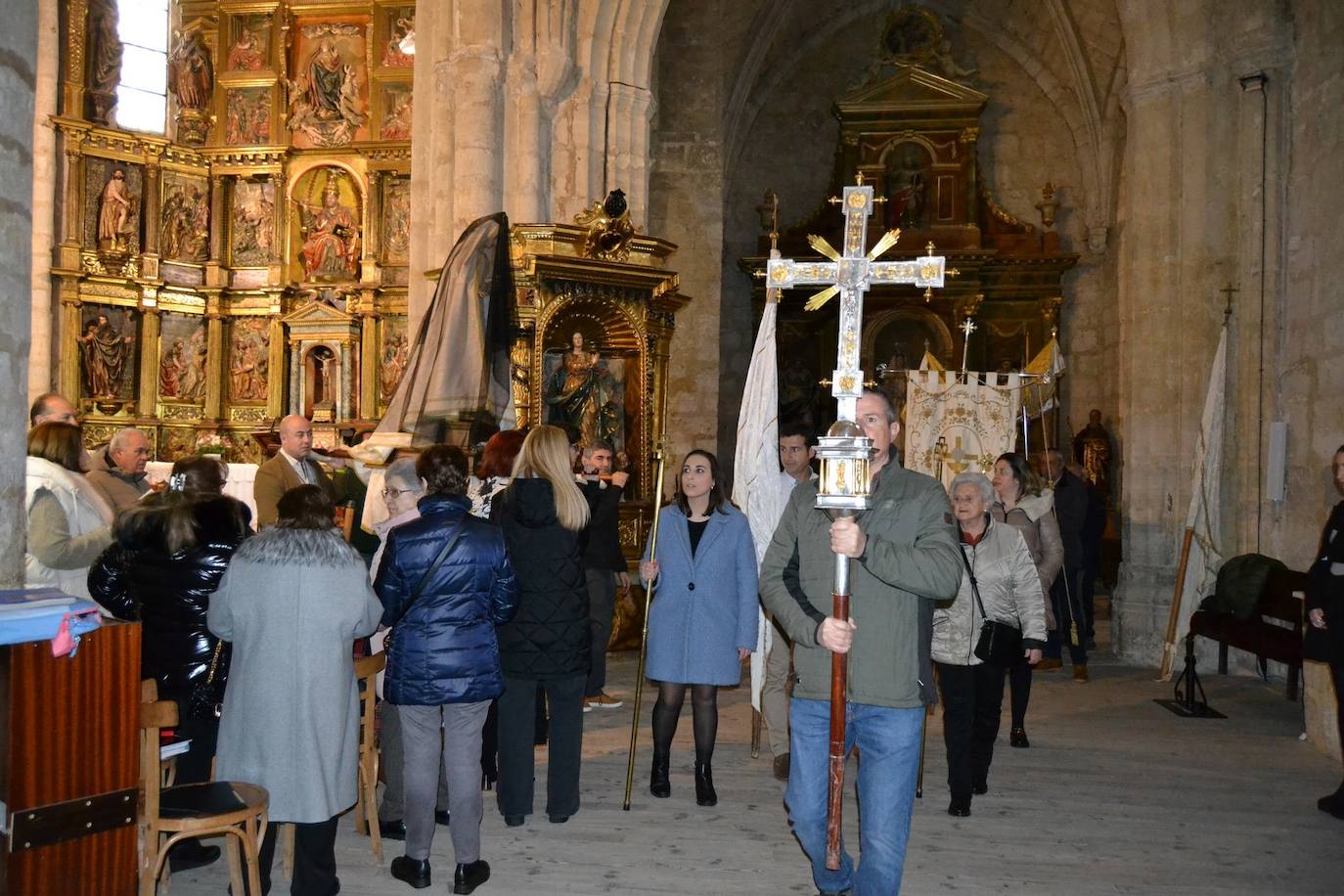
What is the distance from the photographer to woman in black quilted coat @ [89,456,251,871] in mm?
3996

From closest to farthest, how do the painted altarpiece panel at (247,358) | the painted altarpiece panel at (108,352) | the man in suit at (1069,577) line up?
the man in suit at (1069,577) < the painted altarpiece panel at (108,352) < the painted altarpiece panel at (247,358)

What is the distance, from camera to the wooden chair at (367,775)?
4352 millimetres

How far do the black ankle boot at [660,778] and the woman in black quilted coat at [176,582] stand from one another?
2.12 m

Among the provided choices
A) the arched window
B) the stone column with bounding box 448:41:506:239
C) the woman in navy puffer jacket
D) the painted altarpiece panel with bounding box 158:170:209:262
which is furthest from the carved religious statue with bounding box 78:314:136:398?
the woman in navy puffer jacket

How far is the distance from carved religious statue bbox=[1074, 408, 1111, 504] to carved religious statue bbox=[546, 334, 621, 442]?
A: 400 inches

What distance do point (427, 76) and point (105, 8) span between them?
8.08 meters

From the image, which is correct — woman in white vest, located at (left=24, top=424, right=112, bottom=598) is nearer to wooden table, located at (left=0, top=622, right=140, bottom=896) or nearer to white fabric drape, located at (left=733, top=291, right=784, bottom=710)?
wooden table, located at (left=0, top=622, right=140, bottom=896)

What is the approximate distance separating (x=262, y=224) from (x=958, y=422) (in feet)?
35.5

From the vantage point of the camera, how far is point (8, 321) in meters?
2.94

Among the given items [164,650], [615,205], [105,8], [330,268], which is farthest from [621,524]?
[105,8]

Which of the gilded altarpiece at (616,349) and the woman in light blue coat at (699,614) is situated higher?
the gilded altarpiece at (616,349)

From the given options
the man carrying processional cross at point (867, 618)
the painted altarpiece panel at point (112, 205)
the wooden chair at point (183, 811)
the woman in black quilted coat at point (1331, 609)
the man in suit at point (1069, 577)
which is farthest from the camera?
the painted altarpiece panel at point (112, 205)

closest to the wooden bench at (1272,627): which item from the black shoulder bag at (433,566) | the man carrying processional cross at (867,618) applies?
the man carrying processional cross at (867,618)

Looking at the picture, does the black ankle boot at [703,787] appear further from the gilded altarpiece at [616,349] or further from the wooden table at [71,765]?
the gilded altarpiece at [616,349]
